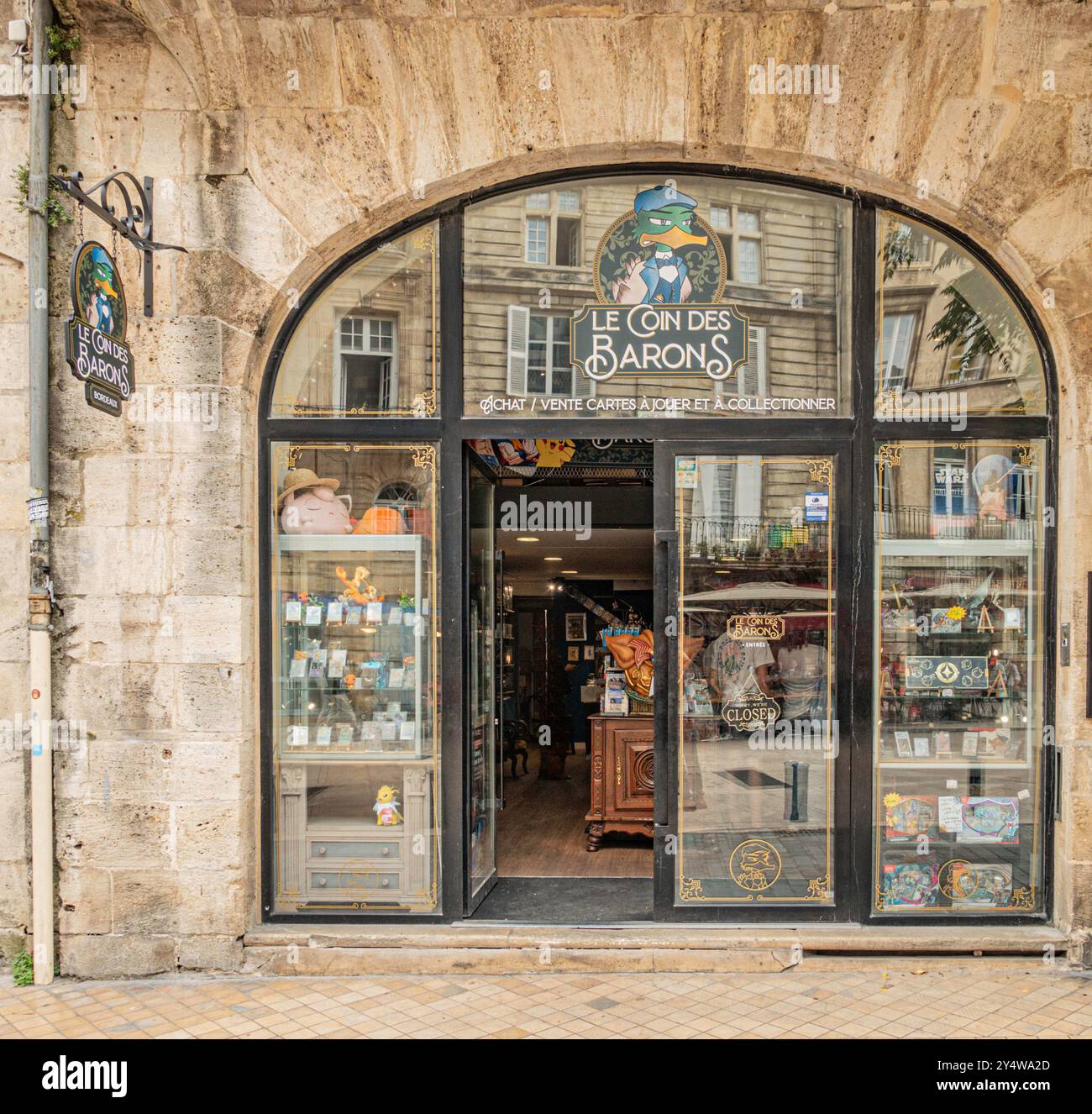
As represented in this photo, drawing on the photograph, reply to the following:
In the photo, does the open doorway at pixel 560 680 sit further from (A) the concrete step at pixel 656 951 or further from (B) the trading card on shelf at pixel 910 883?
(B) the trading card on shelf at pixel 910 883

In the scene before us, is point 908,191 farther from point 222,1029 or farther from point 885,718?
point 222,1029

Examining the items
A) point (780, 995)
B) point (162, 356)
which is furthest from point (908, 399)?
point (162, 356)

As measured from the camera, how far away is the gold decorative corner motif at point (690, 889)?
577 centimetres

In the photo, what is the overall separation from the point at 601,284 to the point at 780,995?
4.19 meters

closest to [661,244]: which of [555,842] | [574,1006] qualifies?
[574,1006]

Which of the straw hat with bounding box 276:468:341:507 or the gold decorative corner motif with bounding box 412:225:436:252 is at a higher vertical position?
the gold decorative corner motif with bounding box 412:225:436:252

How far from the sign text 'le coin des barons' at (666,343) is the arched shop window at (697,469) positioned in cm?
1

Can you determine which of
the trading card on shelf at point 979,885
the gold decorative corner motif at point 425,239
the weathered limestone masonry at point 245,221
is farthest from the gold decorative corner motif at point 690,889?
the gold decorative corner motif at point 425,239

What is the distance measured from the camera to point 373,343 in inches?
232

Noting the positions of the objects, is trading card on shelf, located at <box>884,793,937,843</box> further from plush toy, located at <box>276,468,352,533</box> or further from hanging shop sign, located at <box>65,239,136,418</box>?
hanging shop sign, located at <box>65,239,136,418</box>

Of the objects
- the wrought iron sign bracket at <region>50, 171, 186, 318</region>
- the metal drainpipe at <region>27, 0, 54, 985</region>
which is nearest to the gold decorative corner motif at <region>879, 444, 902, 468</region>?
the wrought iron sign bracket at <region>50, 171, 186, 318</region>

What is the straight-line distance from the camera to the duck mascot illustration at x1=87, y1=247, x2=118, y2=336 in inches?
200

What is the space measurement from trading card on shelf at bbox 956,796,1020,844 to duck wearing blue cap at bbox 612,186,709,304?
3535mm

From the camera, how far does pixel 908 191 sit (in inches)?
220
